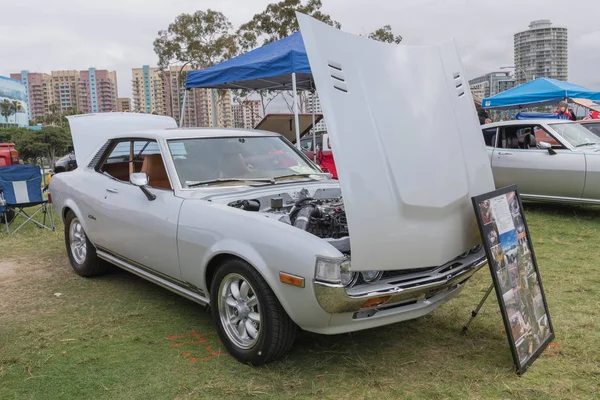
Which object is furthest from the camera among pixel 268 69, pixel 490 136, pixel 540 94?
pixel 540 94

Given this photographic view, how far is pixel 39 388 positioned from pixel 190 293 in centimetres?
110

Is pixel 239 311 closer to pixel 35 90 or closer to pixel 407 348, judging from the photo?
pixel 407 348

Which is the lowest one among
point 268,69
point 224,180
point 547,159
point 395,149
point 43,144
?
point 547,159

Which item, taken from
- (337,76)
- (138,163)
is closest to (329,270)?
(337,76)

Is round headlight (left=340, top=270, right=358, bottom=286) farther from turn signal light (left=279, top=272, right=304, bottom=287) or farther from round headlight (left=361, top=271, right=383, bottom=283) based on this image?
turn signal light (left=279, top=272, right=304, bottom=287)

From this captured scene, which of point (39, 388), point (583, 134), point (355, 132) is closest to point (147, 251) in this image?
point (39, 388)

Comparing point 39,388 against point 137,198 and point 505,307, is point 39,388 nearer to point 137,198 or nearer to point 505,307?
point 137,198

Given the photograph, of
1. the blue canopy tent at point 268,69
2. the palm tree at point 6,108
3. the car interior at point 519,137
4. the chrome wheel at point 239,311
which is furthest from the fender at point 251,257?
the palm tree at point 6,108

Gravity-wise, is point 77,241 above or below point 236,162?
below

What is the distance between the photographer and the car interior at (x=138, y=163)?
13.8 ft

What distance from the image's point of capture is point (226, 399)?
280 cm

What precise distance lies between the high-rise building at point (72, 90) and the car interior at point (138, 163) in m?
81.1

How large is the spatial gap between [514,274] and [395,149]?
3.75 ft

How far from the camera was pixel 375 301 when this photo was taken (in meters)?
2.84
